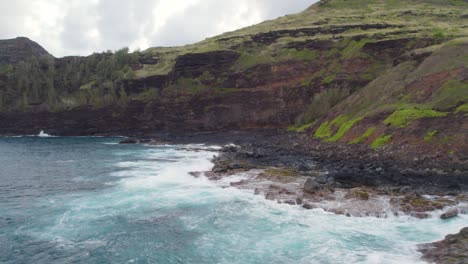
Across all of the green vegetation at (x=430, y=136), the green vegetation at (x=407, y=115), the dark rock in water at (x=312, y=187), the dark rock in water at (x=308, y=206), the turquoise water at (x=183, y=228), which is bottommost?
the turquoise water at (x=183, y=228)

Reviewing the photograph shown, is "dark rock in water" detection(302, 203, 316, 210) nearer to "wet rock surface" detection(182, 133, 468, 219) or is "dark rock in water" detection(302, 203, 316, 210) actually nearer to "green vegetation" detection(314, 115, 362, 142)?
"wet rock surface" detection(182, 133, 468, 219)

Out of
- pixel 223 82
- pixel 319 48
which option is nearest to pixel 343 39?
pixel 319 48

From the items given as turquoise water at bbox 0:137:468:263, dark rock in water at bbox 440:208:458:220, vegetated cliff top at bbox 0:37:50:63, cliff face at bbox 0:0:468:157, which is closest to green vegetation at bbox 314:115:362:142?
cliff face at bbox 0:0:468:157

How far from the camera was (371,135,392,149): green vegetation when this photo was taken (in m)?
39.6

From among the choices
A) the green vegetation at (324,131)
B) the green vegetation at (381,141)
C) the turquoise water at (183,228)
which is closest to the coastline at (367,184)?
the turquoise water at (183,228)

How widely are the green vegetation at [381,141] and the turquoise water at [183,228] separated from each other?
1757 centimetres

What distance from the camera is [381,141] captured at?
4006 centimetres

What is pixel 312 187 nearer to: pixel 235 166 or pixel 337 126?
pixel 235 166

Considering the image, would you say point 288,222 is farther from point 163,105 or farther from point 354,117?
point 163,105

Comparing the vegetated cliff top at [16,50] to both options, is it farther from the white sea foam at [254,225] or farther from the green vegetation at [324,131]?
the white sea foam at [254,225]

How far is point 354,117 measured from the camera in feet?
176

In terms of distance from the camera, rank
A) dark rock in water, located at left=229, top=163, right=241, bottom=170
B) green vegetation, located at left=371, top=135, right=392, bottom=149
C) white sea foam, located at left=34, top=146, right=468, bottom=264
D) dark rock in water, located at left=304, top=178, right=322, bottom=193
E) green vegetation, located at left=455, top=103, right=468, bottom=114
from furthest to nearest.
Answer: green vegetation, located at left=371, top=135, right=392, bottom=149, dark rock in water, located at left=229, top=163, right=241, bottom=170, green vegetation, located at left=455, top=103, right=468, bottom=114, dark rock in water, located at left=304, top=178, right=322, bottom=193, white sea foam, located at left=34, top=146, right=468, bottom=264

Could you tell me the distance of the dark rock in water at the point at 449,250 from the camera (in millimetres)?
15969

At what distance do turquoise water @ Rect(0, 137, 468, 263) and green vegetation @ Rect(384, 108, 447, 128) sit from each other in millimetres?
19905
